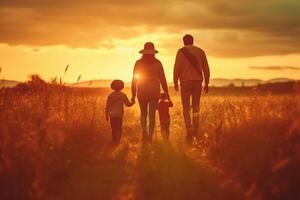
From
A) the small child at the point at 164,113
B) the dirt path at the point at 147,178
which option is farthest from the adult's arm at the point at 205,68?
the dirt path at the point at 147,178

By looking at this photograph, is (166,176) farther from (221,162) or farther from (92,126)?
(92,126)

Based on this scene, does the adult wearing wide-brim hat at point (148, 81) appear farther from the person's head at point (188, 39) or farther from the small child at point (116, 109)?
the person's head at point (188, 39)

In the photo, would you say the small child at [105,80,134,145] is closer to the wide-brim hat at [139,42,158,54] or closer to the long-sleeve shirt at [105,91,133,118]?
the long-sleeve shirt at [105,91,133,118]

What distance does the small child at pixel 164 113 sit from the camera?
15438mm

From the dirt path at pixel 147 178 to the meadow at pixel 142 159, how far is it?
0.01 m

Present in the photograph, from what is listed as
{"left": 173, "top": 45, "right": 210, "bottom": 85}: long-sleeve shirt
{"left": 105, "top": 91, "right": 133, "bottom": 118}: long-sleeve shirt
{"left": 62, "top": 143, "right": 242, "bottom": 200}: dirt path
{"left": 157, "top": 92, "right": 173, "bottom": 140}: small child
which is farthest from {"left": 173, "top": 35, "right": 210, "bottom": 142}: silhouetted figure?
{"left": 62, "top": 143, "right": 242, "bottom": 200}: dirt path

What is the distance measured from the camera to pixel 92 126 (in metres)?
14.7

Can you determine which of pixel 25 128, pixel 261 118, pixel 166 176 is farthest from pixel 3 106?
pixel 261 118

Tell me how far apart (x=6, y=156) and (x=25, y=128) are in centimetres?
134

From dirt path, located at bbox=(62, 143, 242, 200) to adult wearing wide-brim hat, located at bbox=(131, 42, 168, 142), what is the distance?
1929 millimetres

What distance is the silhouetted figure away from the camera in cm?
1540

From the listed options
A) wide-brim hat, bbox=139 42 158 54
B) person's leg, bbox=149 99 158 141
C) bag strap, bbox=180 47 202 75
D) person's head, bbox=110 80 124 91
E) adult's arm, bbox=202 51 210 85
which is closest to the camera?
wide-brim hat, bbox=139 42 158 54

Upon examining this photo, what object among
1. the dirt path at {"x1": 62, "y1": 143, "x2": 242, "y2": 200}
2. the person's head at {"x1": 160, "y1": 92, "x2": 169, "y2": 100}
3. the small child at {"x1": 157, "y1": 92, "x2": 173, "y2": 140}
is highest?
Answer: the person's head at {"x1": 160, "y1": 92, "x2": 169, "y2": 100}

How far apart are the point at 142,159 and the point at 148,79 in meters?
3.42
